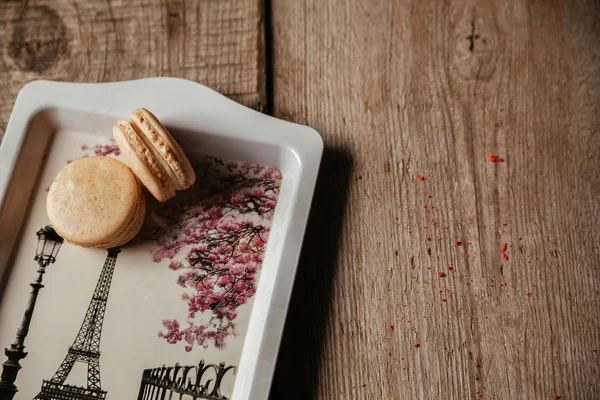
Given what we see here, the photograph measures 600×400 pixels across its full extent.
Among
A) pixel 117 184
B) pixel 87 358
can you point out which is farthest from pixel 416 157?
pixel 87 358

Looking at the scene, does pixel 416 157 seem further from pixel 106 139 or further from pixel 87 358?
pixel 87 358

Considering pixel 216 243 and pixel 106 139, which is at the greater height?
pixel 106 139

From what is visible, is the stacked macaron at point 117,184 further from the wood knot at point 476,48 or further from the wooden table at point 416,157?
the wood knot at point 476,48

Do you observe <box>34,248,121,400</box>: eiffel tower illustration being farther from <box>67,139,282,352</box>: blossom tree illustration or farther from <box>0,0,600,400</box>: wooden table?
<box>0,0,600,400</box>: wooden table

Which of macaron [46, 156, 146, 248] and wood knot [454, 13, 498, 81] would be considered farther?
wood knot [454, 13, 498, 81]

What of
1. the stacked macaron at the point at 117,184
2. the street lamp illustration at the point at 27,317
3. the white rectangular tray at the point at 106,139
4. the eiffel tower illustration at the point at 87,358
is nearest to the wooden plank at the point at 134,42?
the white rectangular tray at the point at 106,139

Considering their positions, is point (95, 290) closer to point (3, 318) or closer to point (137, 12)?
point (3, 318)

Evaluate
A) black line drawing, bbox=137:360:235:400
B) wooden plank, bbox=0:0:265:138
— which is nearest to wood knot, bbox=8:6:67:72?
wooden plank, bbox=0:0:265:138
